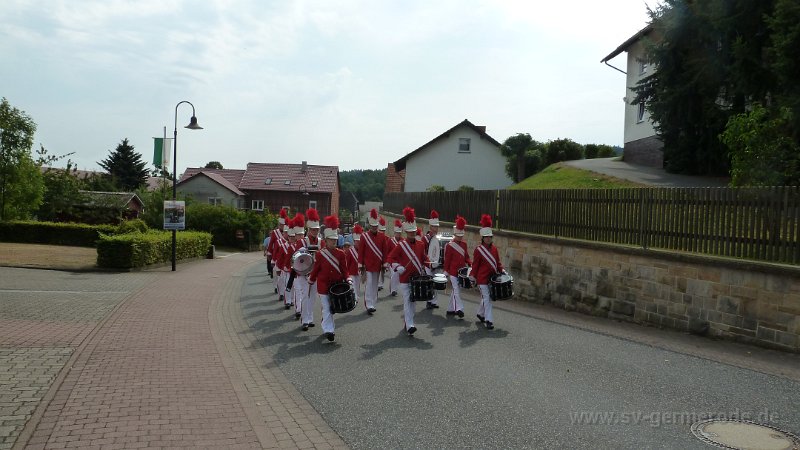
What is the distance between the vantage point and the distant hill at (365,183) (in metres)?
122

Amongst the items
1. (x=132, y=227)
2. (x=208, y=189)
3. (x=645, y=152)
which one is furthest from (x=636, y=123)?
(x=208, y=189)

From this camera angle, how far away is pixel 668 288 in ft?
36.1

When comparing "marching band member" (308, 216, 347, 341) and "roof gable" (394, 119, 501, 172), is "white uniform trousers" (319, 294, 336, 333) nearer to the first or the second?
"marching band member" (308, 216, 347, 341)

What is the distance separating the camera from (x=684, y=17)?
2275cm

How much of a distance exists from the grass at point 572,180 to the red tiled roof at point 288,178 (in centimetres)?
3830

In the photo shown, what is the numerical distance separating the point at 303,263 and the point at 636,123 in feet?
94.9

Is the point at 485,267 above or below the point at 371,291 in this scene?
above

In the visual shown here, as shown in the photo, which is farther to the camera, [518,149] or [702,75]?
[518,149]

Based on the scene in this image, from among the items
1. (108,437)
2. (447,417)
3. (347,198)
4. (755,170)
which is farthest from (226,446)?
(347,198)

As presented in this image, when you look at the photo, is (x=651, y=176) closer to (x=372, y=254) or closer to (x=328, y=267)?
(x=372, y=254)

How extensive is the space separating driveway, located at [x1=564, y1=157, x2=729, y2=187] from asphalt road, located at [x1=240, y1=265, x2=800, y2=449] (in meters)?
15.9

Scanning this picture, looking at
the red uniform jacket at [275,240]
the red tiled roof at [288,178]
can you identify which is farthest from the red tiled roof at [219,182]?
the red uniform jacket at [275,240]

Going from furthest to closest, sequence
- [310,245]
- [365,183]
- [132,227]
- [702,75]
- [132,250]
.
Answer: [365,183] < [132,227] < [702,75] < [132,250] < [310,245]

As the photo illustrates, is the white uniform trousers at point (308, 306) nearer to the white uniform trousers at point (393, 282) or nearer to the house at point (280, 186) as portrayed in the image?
the white uniform trousers at point (393, 282)
